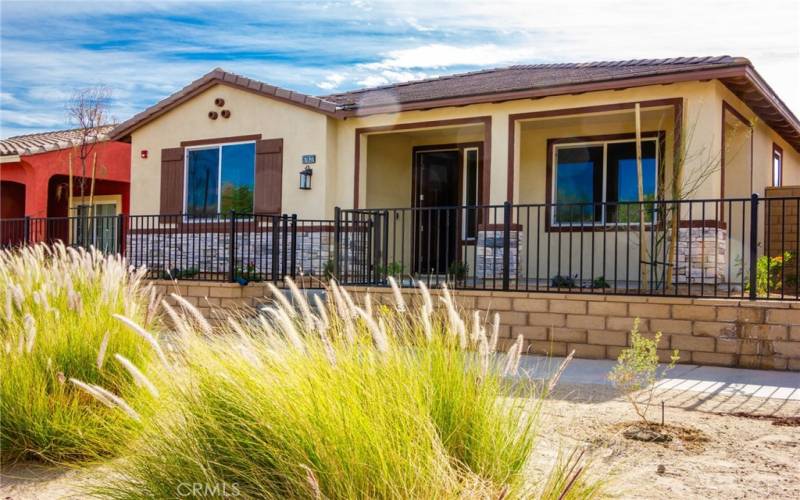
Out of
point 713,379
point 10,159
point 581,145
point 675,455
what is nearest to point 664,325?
point 713,379

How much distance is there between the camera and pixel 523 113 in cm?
1081

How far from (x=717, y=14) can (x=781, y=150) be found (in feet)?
22.7

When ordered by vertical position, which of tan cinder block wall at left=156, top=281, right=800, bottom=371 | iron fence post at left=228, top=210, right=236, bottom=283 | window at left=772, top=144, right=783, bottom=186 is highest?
window at left=772, top=144, right=783, bottom=186

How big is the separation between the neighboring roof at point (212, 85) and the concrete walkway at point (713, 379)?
22.2 feet

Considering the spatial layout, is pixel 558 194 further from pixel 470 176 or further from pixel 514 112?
pixel 514 112

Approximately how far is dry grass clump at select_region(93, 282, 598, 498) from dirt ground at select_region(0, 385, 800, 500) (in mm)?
340

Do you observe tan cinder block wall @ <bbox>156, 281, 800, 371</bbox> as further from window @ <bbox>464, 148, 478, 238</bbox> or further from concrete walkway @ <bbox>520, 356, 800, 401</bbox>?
window @ <bbox>464, 148, 478, 238</bbox>

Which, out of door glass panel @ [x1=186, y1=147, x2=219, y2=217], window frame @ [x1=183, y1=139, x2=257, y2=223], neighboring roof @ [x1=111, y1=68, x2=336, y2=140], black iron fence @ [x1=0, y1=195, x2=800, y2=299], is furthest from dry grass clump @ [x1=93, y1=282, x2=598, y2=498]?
door glass panel @ [x1=186, y1=147, x2=219, y2=217]

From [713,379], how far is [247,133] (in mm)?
9313

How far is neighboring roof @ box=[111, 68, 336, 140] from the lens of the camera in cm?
1205

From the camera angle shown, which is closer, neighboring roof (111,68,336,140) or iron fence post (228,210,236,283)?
iron fence post (228,210,236,283)

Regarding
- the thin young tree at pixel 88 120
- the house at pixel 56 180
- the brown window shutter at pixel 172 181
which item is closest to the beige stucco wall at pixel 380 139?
the brown window shutter at pixel 172 181

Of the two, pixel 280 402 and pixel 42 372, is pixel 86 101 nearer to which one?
pixel 42 372

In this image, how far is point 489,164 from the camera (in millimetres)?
11031
